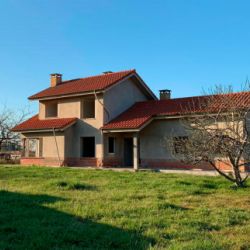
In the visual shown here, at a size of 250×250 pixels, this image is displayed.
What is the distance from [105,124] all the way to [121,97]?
273 cm

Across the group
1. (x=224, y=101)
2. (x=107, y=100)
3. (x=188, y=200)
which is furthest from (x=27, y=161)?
(x=188, y=200)

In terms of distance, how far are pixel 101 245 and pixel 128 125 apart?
17.6 meters

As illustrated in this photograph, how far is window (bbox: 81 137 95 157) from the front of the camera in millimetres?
27078

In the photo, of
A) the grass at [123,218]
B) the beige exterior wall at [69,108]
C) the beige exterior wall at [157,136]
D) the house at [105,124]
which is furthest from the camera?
the beige exterior wall at [69,108]

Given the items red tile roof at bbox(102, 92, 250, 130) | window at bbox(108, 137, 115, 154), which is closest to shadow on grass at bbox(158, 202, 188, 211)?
red tile roof at bbox(102, 92, 250, 130)

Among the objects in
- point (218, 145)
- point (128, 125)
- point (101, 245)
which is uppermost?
point (128, 125)

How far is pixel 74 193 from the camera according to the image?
11164 millimetres

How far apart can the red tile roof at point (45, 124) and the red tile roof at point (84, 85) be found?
1.78 m

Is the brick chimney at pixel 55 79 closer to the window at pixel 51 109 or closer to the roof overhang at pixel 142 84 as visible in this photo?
the window at pixel 51 109

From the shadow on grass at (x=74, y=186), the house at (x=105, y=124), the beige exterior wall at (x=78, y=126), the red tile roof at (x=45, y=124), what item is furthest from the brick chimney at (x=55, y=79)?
the shadow on grass at (x=74, y=186)

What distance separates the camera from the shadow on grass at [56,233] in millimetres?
5867

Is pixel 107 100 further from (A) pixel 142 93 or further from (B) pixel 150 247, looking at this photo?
(B) pixel 150 247

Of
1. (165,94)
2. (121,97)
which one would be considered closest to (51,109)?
(121,97)

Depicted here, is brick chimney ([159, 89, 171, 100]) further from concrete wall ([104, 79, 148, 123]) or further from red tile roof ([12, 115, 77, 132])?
red tile roof ([12, 115, 77, 132])
